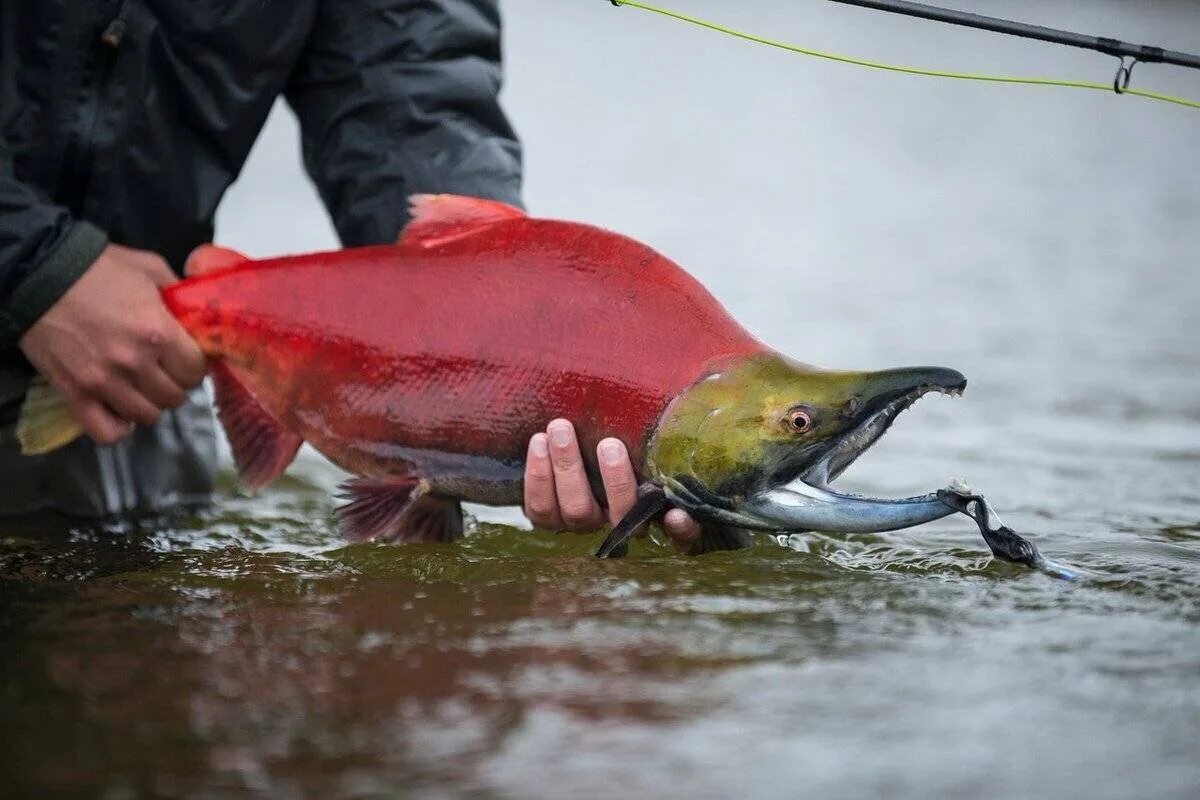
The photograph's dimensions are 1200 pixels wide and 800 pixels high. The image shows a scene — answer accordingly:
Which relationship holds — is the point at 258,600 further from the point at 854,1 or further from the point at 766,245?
the point at 766,245

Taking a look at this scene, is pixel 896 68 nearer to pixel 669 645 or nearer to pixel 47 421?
pixel 669 645

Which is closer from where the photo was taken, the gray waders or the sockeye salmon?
the sockeye salmon

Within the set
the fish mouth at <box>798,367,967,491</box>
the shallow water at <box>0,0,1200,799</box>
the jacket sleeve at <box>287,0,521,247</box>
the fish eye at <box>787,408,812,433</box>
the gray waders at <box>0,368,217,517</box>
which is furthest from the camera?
the gray waders at <box>0,368,217,517</box>

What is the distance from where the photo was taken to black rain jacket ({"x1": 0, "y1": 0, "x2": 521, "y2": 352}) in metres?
3.54

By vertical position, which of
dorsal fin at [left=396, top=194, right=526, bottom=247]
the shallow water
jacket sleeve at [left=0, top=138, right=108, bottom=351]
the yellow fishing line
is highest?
the yellow fishing line

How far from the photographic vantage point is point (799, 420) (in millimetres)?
2787

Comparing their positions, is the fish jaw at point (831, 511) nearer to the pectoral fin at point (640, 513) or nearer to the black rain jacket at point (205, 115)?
the pectoral fin at point (640, 513)

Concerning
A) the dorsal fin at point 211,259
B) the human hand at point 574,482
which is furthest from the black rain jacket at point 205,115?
the human hand at point 574,482

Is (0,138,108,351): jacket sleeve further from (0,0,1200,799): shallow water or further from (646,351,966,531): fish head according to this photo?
(646,351,966,531): fish head

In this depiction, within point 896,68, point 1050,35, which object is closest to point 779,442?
point 896,68

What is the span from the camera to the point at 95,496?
414 centimetres

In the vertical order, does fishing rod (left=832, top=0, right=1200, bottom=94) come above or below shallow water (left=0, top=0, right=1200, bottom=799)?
above

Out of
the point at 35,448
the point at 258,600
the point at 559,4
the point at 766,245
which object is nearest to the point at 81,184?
the point at 35,448

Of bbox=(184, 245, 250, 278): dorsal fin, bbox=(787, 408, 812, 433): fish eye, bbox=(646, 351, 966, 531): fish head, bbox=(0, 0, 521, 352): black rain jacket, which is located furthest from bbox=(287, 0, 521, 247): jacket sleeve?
bbox=(787, 408, 812, 433): fish eye
